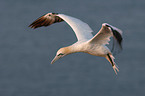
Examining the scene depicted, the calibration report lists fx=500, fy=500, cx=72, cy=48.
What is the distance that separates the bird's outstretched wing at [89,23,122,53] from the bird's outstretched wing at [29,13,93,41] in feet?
3.17

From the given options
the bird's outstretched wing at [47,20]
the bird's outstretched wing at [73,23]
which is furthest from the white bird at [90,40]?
the bird's outstretched wing at [47,20]

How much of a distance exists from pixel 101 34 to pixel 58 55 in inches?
69.0

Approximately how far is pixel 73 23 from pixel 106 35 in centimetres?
233

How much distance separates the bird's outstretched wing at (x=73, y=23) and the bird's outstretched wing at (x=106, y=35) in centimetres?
97

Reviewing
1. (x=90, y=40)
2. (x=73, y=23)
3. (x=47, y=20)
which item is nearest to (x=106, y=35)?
(x=90, y=40)

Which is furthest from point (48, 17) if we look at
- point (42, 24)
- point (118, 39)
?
point (118, 39)

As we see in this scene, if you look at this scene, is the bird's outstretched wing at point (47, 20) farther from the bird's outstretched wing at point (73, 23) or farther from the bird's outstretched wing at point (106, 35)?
the bird's outstretched wing at point (106, 35)

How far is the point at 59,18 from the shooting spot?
755 inches

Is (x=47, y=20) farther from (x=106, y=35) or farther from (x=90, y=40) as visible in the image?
(x=106, y=35)

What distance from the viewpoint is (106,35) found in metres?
16.2

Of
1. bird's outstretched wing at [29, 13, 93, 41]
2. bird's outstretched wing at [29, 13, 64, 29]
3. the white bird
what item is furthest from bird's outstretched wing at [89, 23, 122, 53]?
bird's outstretched wing at [29, 13, 64, 29]

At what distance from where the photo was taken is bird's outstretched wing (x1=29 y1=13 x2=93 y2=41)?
17578 mm

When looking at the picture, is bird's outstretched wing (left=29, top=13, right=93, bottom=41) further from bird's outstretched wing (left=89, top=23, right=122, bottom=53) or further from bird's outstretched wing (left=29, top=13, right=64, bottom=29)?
bird's outstretched wing (left=89, top=23, right=122, bottom=53)

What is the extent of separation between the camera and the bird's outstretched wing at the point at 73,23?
57.7 ft
